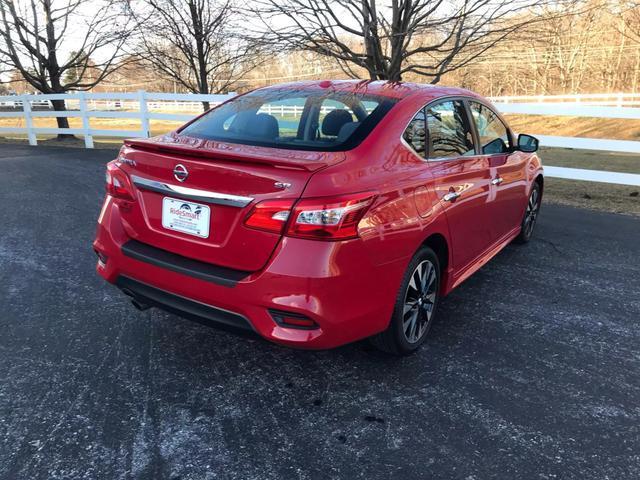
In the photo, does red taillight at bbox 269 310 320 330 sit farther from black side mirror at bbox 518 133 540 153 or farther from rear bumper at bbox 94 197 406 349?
black side mirror at bbox 518 133 540 153

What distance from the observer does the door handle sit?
10.5 ft

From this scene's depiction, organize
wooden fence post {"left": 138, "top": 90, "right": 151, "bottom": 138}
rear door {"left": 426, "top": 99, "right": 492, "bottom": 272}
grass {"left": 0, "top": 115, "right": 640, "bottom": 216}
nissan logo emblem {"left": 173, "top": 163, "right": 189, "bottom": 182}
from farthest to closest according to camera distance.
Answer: wooden fence post {"left": 138, "top": 90, "right": 151, "bottom": 138}, grass {"left": 0, "top": 115, "right": 640, "bottom": 216}, rear door {"left": 426, "top": 99, "right": 492, "bottom": 272}, nissan logo emblem {"left": 173, "top": 163, "right": 189, "bottom": 182}

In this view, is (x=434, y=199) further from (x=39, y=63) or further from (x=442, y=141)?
(x=39, y=63)

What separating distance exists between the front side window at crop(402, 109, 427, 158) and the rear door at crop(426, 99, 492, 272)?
0.22 feet

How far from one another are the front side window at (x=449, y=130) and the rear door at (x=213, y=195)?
0.94 m

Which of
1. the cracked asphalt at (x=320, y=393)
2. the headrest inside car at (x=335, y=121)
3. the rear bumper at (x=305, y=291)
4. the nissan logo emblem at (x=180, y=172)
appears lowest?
the cracked asphalt at (x=320, y=393)

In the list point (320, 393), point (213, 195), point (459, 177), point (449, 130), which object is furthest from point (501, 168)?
point (213, 195)

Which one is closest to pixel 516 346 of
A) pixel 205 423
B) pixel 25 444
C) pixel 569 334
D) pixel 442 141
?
pixel 569 334

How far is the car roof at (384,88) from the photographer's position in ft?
11.1

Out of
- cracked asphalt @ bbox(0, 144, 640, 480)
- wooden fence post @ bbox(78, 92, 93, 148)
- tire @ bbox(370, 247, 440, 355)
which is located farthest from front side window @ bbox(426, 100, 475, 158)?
wooden fence post @ bbox(78, 92, 93, 148)

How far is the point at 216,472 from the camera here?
86.0 inches

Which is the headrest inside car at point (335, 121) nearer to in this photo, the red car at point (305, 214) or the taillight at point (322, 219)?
the red car at point (305, 214)

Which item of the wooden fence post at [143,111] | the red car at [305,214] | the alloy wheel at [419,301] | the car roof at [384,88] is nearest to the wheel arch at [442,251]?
the red car at [305,214]

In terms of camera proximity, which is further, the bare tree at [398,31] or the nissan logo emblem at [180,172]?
the bare tree at [398,31]
